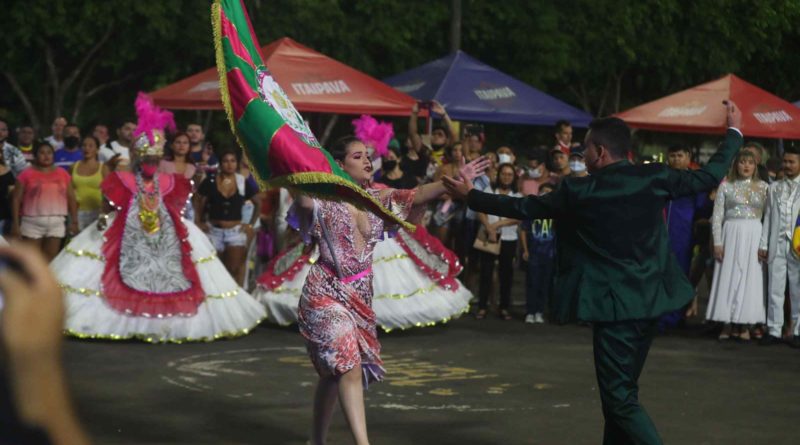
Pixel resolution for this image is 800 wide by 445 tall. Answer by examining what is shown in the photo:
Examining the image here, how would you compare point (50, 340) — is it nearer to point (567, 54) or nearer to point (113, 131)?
point (567, 54)

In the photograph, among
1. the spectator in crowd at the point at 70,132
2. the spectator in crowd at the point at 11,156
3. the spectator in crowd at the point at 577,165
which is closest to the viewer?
the spectator in crowd at the point at 577,165

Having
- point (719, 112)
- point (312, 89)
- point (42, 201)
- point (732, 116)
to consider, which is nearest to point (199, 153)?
point (312, 89)

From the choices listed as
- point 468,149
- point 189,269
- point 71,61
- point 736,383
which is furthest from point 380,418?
point 71,61

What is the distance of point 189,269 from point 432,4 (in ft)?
57.2

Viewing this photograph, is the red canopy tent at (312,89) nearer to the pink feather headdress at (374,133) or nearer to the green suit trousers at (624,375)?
the pink feather headdress at (374,133)

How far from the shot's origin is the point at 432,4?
1129 inches

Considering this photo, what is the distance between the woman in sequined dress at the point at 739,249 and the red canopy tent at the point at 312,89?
4.54 m

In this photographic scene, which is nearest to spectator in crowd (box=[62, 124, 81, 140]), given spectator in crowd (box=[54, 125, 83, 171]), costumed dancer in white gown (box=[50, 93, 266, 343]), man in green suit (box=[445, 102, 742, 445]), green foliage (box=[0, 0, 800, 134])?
spectator in crowd (box=[54, 125, 83, 171])

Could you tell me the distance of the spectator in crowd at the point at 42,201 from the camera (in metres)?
14.2

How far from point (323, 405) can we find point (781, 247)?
739 cm

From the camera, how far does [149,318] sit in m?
12.0

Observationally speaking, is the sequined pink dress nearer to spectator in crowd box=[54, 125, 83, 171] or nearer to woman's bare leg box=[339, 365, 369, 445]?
woman's bare leg box=[339, 365, 369, 445]

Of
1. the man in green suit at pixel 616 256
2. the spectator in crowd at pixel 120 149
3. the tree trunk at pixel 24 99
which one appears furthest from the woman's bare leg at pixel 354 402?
the tree trunk at pixel 24 99

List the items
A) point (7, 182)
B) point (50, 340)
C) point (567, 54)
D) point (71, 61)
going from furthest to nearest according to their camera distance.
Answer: point (71, 61) → point (567, 54) → point (7, 182) → point (50, 340)
